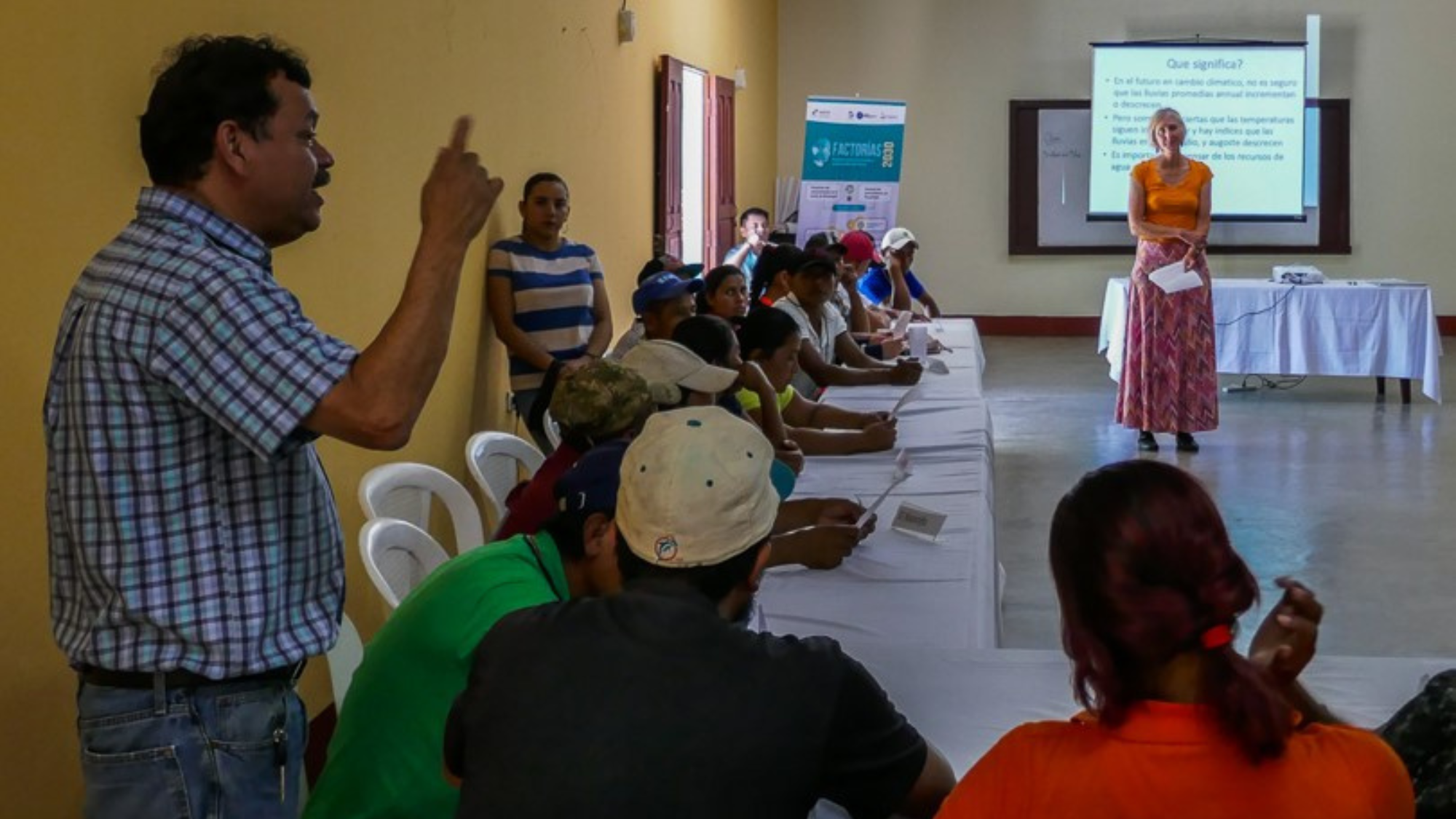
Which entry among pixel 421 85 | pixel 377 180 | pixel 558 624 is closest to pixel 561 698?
pixel 558 624

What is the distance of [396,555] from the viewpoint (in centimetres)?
295

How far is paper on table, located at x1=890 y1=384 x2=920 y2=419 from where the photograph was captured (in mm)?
4542

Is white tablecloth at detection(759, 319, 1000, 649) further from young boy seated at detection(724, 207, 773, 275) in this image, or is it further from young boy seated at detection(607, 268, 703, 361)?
young boy seated at detection(724, 207, 773, 275)

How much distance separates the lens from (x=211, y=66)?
Result: 67.9 inches

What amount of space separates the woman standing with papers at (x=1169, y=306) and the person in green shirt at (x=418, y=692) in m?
5.81

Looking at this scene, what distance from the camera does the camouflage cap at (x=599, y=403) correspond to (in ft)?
8.49

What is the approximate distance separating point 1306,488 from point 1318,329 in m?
2.76

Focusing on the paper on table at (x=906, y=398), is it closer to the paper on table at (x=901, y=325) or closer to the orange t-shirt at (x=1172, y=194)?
the paper on table at (x=901, y=325)

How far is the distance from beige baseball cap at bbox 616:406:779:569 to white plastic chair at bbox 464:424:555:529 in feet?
7.51

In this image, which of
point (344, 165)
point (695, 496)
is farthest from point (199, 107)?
point (344, 165)

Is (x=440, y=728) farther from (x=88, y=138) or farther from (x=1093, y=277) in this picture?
(x=1093, y=277)

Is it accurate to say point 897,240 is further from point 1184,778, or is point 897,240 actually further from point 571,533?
point 1184,778

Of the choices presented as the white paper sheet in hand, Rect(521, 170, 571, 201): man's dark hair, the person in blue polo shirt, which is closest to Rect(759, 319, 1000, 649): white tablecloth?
Rect(521, 170, 571, 201): man's dark hair

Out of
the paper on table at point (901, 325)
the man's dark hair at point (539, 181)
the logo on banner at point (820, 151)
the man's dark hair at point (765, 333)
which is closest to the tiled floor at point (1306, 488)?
the paper on table at point (901, 325)
